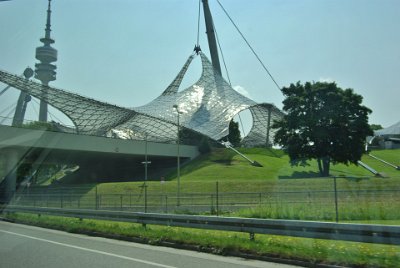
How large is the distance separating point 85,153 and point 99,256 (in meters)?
56.2

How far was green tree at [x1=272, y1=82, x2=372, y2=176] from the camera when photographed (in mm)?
53000

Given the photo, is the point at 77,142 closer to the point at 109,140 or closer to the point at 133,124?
the point at 109,140

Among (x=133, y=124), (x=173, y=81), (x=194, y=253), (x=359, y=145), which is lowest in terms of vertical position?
(x=194, y=253)

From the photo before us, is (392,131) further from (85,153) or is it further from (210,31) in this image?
(85,153)

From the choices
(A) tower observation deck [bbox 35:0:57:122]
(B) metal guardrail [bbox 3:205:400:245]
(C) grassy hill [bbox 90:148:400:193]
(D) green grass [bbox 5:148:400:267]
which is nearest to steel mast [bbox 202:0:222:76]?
(C) grassy hill [bbox 90:148:400:193]

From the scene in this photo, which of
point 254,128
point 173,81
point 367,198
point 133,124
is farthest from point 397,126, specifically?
point 367,198

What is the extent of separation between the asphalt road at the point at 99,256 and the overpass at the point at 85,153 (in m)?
41.0

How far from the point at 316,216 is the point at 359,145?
38212mm

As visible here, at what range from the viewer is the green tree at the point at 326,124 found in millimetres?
53000

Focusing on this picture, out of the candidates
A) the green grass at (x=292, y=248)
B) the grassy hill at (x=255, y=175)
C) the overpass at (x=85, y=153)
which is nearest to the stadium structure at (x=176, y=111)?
the overpass at (x=85, y=153)

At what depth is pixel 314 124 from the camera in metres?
53.3

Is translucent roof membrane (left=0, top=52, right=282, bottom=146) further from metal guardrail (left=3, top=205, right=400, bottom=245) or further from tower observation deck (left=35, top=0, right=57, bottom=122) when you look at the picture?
tower observation deck (left=35, top=0, right=57, bottom=122)

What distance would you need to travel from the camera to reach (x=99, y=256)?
1011 centimetres

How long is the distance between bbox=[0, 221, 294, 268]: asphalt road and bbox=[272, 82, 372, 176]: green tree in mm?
43903
